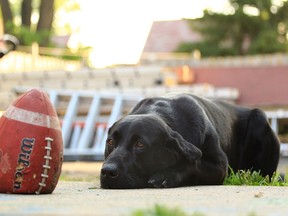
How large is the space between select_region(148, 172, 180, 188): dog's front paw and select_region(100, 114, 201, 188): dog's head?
4 cm

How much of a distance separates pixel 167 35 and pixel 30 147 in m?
45.0

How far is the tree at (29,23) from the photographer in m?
29.8

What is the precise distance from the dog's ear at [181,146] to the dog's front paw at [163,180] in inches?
6.6

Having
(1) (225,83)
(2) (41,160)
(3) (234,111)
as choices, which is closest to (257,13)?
(1) (225,83)

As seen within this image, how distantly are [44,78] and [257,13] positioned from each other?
21.5 metres

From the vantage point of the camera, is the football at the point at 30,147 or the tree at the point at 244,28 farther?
the tree at the point at 244,28

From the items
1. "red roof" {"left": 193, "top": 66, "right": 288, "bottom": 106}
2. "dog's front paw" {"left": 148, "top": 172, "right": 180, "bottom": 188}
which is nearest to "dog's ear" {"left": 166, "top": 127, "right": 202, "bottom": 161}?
"dog's front paw" {"left": 148, "top": 172, "right": 180, "bottom": 188}

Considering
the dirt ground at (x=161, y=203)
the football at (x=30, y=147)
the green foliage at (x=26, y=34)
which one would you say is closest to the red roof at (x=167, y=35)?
the green foliage at (x=26, y=34)

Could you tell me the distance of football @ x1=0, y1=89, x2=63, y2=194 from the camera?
4496 millimetres

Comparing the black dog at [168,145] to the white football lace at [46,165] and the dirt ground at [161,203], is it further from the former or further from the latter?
the white football lace at [46,165]

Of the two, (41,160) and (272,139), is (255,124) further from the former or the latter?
(41,160)

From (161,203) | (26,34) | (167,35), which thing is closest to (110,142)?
(161,203)

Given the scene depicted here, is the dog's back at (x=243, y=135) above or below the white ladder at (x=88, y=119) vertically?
above

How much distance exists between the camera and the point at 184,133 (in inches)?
222
